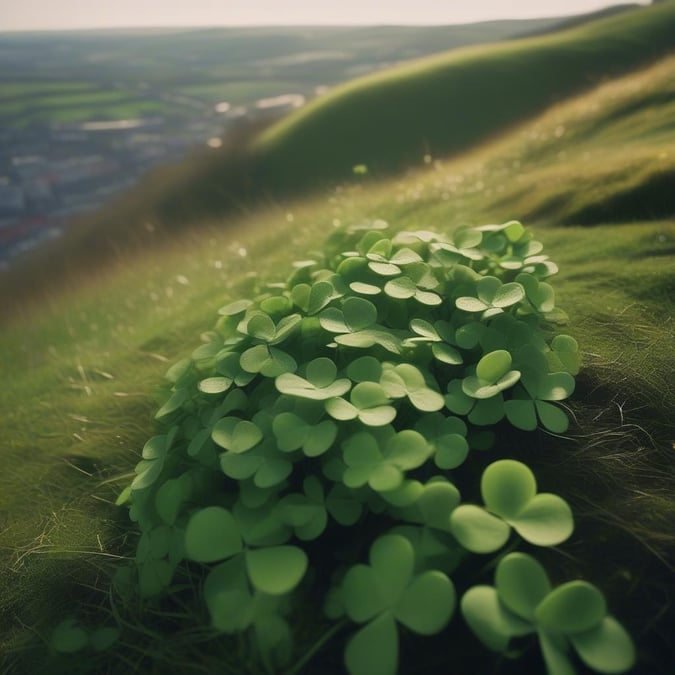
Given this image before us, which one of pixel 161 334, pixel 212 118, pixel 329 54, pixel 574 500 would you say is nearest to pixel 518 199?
pixel 161 334

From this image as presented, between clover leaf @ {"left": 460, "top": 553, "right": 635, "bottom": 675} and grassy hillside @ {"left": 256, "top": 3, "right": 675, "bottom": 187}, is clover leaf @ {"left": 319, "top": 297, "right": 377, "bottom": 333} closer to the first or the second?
clover leaf @ {"left": 460, "top": 553, "right": 635, "bottom": 675}

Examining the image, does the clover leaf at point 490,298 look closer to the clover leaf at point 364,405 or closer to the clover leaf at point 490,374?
the clover leaf at point 490,374

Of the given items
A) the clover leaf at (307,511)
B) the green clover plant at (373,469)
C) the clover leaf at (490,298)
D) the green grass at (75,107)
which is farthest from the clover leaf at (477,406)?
the green grass at (75,107)

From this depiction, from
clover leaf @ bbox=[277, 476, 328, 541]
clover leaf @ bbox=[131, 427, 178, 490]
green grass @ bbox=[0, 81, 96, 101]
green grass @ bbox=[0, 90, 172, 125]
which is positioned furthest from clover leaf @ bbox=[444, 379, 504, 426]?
green grass @ bbox=[0, 81, 96, 101]

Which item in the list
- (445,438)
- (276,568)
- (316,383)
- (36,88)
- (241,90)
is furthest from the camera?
(241,90)

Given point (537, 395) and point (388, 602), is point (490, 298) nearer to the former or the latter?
point (537, 395)

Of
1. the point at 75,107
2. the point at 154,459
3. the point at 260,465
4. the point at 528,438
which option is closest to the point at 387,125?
the point at 528,438
